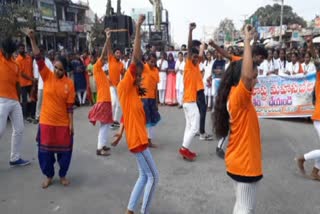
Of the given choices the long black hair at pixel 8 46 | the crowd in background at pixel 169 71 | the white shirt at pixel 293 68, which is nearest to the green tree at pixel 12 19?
the crowd in background at pixel 169 71

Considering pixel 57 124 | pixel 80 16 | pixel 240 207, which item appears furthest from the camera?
pixel 80 16

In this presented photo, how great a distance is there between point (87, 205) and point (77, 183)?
77cm

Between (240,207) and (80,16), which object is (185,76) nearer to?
(240,207)

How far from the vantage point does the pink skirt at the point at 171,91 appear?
12.1 meters

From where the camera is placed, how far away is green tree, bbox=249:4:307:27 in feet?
242

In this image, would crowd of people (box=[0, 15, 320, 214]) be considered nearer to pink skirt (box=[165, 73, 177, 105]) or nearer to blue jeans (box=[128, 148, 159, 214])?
blue jeans (box=[128, 148, 159, 214])

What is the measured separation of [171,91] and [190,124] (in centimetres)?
620

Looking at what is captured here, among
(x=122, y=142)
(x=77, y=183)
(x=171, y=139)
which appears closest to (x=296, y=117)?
(x=171, y=139)

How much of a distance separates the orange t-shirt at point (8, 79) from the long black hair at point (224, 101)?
3727mm

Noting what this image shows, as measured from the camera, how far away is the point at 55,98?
4617 millimetres

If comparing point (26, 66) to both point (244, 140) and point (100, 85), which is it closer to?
point (100, 85)

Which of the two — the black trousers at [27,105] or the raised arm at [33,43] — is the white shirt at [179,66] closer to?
the black trousers at [27,105]

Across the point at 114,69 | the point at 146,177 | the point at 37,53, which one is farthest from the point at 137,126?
the point at 114,69

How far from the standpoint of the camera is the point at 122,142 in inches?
278
